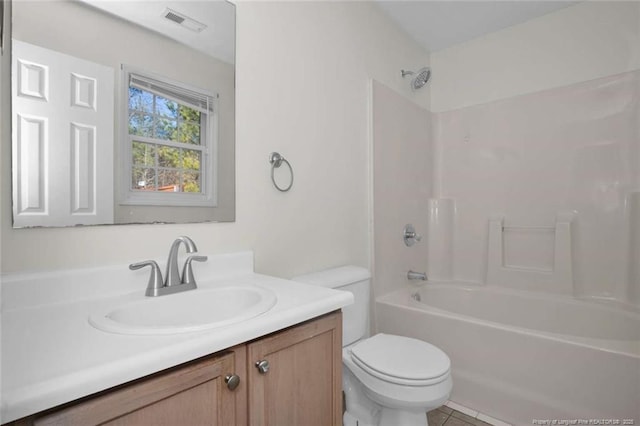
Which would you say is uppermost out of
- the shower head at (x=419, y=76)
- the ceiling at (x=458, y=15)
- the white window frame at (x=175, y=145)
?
the ceiling at (x=458, y=15)

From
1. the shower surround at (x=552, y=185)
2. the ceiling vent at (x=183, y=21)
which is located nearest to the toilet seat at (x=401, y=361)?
A: the shower surround at (x=552, y=185)

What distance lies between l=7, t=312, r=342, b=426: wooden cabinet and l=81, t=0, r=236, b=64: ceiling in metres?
1.12

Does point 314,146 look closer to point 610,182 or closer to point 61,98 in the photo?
point 61,98

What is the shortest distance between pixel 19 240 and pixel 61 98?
16.5 inches

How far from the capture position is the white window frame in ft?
3.59

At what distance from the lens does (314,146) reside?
1.75 metres

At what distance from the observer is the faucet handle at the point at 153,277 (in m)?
1.03

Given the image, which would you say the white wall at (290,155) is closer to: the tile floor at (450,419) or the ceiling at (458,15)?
the ceiling at (458,15)

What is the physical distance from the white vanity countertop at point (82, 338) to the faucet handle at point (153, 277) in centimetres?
7

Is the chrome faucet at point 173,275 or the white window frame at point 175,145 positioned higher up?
the white window frame at point 175,145

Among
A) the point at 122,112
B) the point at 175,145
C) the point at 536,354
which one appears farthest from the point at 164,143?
the point at 536,354

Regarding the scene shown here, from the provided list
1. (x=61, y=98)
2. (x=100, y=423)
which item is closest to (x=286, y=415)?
A: (x=100, y=423)

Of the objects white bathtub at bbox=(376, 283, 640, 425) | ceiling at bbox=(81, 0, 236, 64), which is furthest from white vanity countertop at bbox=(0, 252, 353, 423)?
white bathtub at bbox=(376, 283, 640, 425)

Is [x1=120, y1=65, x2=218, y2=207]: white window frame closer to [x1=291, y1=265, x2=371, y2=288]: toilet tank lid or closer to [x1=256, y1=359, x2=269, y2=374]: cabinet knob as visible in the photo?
[x1=291, y1=265, x2=371, y2=288]: toilet tank lid
